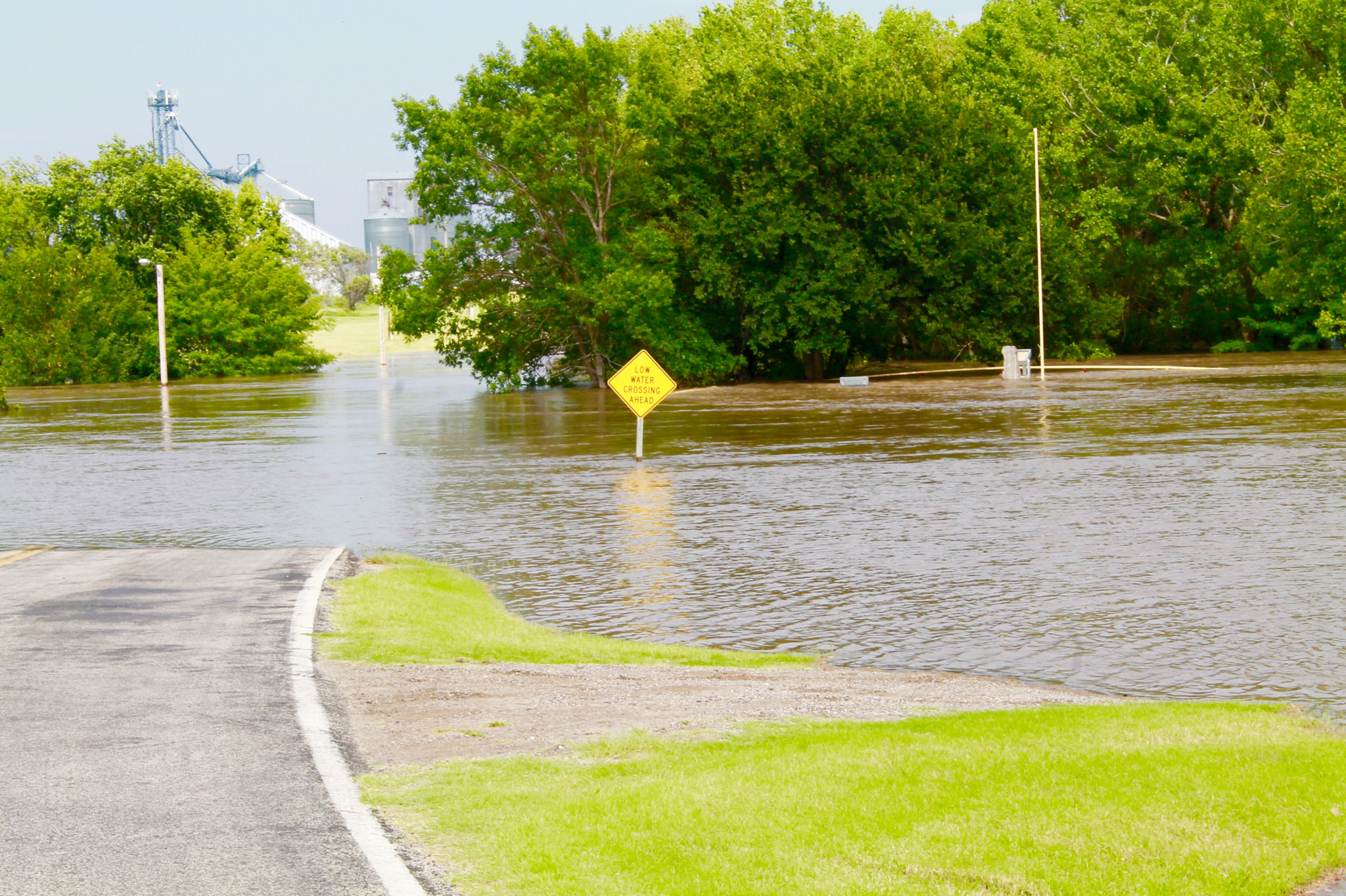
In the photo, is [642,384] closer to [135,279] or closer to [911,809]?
[911,809]

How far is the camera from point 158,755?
7012 mm

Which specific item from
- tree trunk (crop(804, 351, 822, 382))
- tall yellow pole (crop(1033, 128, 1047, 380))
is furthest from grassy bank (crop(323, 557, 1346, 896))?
tree trunk (crop(804, 351, 822, 382))

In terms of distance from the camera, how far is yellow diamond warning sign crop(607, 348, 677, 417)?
82.9 feet

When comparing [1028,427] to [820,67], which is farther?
[820,67]

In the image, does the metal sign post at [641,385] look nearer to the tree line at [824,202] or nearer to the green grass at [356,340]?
the tree line at [824,202]

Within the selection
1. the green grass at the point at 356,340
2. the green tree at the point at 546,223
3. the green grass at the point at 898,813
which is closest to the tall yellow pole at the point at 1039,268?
the green tree at the point at 546,223

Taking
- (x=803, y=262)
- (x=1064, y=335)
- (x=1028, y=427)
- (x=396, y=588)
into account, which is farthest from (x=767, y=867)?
(x=1064, y=335)

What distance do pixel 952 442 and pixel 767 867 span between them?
23.0 m

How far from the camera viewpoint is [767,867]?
5.41 m

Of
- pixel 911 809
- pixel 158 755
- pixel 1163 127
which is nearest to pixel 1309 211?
pixel 1163 127

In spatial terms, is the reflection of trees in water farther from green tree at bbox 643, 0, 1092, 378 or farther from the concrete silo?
the concrete silo

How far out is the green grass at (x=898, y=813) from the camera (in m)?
5.35

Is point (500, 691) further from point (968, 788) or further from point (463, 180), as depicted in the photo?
point (463, 180)

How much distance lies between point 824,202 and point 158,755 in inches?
1976
